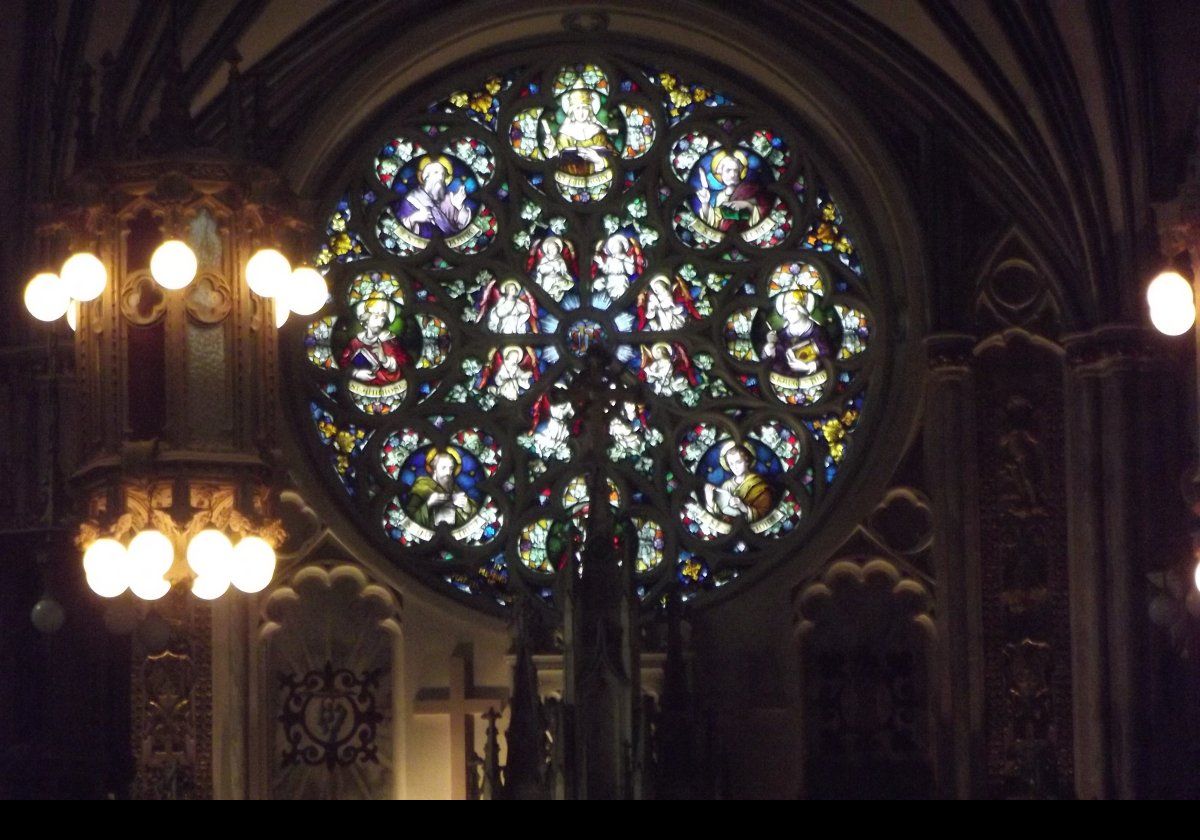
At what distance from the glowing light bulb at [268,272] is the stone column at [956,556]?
6.75 meters

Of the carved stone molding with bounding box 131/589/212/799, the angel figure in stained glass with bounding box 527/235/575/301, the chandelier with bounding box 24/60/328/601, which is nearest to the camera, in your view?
the chandelier with bounding box 24/60/328/601

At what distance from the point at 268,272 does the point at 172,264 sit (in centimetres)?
37

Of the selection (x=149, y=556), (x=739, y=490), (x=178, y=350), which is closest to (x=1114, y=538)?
(x=739, y=490)

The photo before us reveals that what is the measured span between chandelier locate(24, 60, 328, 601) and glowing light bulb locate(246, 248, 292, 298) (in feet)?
0.11

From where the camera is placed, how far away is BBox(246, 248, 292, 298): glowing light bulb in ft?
26.1

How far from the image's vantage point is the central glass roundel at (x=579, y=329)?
561 inches

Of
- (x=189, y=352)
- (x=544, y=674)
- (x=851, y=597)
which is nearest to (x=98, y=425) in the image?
(x=189, y=352)

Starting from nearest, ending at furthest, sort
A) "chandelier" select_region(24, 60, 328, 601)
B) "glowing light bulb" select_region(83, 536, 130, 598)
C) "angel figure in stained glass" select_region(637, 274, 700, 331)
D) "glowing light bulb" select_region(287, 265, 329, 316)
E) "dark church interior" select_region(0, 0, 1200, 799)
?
"glowing light bulb" select_region(83, 536, 130, 598)
"glowing light bulb" select_region(287, 265, 329, 316)
"chandelier" select_region(24, 60, 328, 601)
"dark church interior" select_region(0, 0, 1200, 799)
"angel figure in stained glass" select_region(637, 274, 700, 331)

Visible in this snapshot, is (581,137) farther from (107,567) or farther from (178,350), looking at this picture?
(107,567)

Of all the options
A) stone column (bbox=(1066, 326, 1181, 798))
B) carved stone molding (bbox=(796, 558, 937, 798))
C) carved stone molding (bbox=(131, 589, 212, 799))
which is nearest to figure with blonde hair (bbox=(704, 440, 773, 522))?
carved stone molding (bbox=(796, 558, 937, 798))

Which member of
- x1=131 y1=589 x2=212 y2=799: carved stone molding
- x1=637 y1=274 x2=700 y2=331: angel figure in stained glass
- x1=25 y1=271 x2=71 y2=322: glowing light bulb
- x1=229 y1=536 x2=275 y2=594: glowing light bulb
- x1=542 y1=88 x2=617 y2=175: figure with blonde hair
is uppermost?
x1=542 y1=88 x2=617 y2=175: figure with blonde hair

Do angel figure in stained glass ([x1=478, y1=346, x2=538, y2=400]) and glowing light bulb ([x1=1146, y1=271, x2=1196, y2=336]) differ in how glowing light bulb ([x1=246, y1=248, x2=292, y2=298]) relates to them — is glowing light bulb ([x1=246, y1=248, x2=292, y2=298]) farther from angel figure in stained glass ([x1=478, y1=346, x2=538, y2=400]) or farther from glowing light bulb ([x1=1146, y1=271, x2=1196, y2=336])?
angel figure in stained glass ([x1=478, y1=346, x2=538, y2=400])

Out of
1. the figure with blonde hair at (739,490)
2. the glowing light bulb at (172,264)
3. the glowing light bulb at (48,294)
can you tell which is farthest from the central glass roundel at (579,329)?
the glowing light bulb at (172,264)

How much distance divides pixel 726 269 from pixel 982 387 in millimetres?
1829
